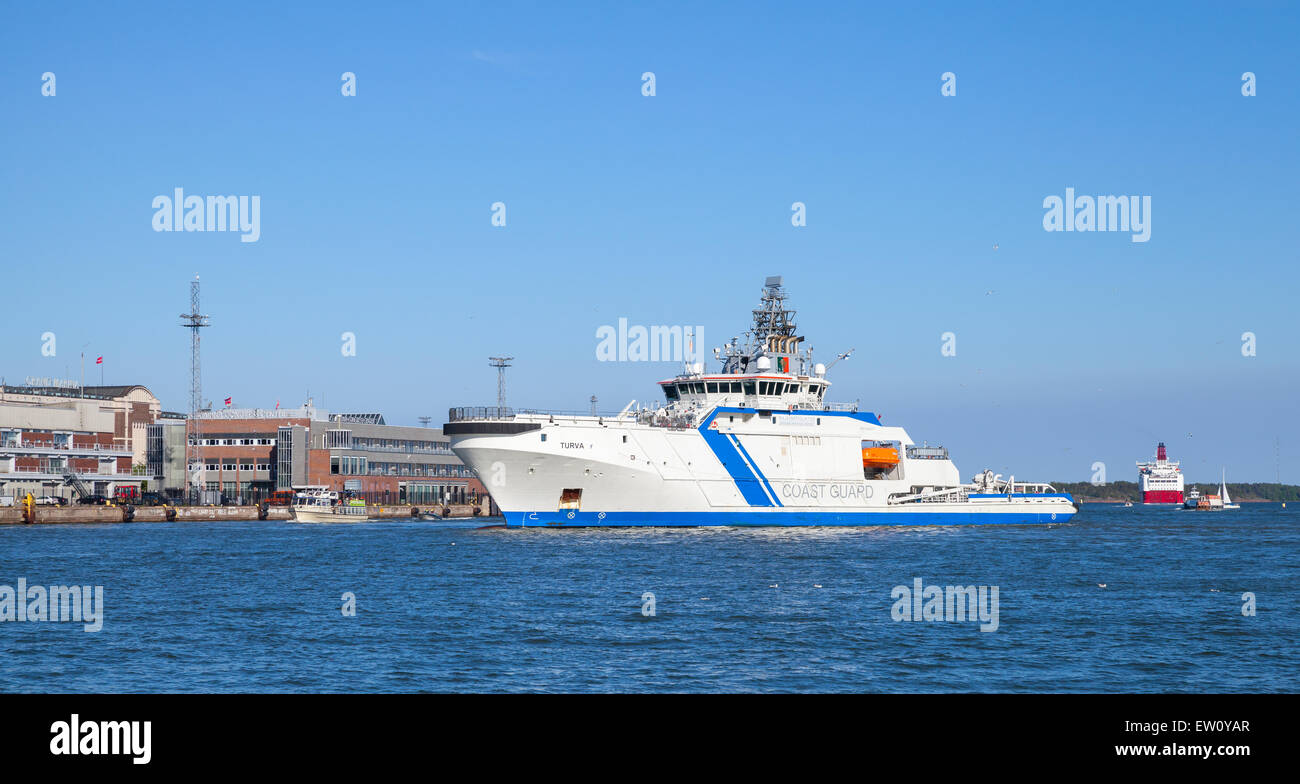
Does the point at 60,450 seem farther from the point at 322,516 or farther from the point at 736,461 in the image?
the point at 736,461

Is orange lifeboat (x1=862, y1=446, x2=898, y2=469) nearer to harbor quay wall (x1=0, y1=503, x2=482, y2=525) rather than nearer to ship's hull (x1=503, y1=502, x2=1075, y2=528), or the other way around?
ship's hull (x1=503, y1=502, x2=1075, y2=528)

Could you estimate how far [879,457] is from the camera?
3046 inches

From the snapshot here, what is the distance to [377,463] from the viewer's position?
141250 mm

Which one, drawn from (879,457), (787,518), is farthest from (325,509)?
(879,457)

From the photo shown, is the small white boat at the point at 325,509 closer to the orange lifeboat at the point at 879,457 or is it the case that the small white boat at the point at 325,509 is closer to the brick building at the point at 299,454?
the brick building at the point at 299,454

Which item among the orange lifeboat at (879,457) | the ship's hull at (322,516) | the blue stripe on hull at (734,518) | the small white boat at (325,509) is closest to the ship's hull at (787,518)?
the blue stripe on hull at (734,518)

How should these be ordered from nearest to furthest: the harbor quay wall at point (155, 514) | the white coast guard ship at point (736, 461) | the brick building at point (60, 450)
→ the white coast guard ship at point (736, 461) < the harbor quay wall at point (155, 514) < the brick building at point (60, 450)

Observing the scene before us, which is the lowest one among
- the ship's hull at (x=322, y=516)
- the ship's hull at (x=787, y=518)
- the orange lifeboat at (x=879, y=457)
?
the ship's hull at (x=322, y=516)

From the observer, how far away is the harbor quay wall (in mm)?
94688

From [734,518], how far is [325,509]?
5588 centimetres

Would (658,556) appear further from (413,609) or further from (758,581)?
(413,609)

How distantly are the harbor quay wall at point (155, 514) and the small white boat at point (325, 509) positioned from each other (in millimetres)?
2343

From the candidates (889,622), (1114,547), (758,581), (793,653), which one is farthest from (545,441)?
(793,653)

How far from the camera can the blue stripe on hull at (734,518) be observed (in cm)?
6425
